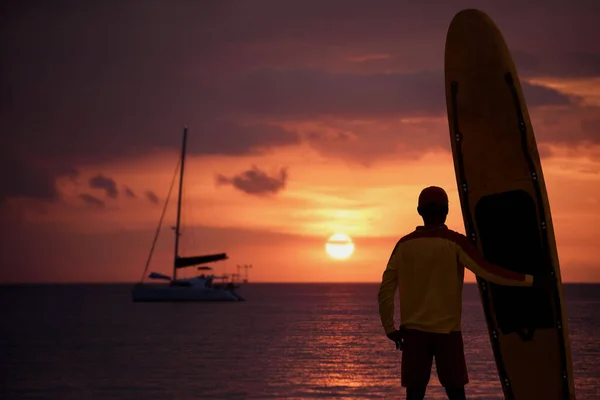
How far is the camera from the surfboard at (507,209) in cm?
916

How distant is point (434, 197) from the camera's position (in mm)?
7512

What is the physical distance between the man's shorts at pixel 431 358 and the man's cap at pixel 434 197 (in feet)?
3.13

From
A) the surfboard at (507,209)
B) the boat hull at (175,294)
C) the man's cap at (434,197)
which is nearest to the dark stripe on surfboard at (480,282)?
the surfboard at (507,209)

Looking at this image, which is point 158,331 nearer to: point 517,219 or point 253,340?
point 253,340

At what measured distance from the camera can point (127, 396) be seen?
88.5 feet

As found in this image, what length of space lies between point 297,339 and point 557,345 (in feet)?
159

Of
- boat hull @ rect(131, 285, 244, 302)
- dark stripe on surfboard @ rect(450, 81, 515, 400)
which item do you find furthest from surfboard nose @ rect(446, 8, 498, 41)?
boat hull @ rect(131, 285, 244, 302)

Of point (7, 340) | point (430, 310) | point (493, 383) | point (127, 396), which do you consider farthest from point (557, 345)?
point (7, 340)

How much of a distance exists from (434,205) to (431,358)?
1131 millimetres

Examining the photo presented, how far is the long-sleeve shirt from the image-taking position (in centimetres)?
740

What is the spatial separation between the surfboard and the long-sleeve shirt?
167cm

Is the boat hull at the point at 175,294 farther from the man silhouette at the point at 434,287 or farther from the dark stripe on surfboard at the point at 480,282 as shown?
the man silhouette at the point at 434,287

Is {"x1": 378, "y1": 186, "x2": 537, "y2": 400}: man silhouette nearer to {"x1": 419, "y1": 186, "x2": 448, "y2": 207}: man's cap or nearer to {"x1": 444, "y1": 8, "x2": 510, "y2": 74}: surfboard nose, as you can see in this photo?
{"x1": 419, "y1": 186, "x2": 448, "y2": 207}: man's cap

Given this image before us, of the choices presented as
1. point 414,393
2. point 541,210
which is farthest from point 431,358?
point 541,210
